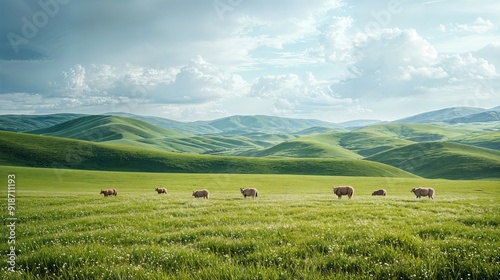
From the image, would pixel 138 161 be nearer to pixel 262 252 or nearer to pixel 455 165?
pixel 262 252

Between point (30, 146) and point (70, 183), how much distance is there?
81901 mm

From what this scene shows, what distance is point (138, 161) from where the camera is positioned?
14950 cm

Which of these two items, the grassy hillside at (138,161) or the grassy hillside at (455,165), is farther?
the grassy hillside at (455,165)

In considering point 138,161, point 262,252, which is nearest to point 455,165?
point 138,161

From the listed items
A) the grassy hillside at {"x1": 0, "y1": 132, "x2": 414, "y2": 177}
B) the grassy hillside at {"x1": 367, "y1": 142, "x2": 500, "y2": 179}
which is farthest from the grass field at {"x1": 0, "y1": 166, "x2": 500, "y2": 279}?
the grassy hillside at {"x1": 367, "y1": 142, "x2": 500, "y2": 179}

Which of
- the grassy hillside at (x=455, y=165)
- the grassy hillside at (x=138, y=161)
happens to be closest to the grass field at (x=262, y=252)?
the grassy hillside at (x=138, y=161)

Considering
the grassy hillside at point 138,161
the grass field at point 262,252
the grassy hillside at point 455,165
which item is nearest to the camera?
the grass field at point 262,252

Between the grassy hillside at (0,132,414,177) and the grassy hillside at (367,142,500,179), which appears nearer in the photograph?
the grassy hillside at (0,132,414,177)

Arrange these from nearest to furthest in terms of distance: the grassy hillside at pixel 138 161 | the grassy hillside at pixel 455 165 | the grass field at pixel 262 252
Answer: the grass field at pixel 262 252, the grassy hillside at pixel 138 161, the grassy hillside at pixel 455 165

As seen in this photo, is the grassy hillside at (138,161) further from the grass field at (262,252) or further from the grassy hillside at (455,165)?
the grass field at (262,252)

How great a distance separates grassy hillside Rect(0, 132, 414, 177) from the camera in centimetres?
→ 13612

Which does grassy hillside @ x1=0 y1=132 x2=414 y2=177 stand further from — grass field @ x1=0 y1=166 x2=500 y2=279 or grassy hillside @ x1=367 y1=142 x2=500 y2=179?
grass field @ x1=0 y1=166 x2=500 y2=279

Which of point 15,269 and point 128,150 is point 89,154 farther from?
point 15,269

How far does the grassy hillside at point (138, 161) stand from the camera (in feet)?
447
